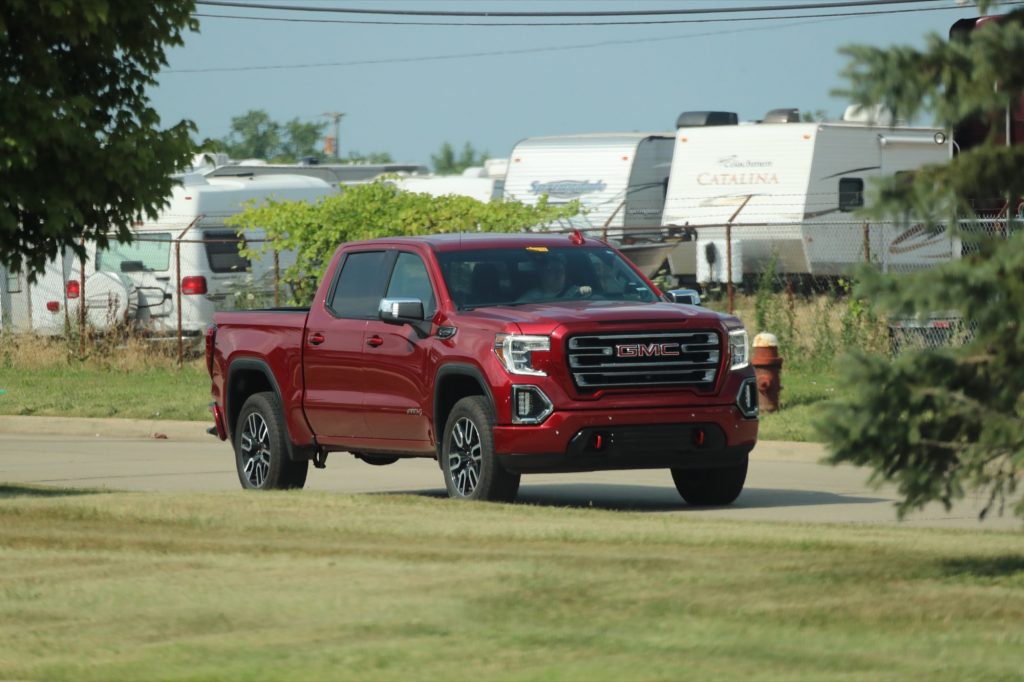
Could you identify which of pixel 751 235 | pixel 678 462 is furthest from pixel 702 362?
pixel 751 235

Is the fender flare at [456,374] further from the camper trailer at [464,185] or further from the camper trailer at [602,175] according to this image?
the camper trailer at [464,185]

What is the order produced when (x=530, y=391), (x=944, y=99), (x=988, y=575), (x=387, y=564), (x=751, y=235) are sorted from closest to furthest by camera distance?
1. (x=944, y=99)
2. (x=988, y=575)
3. (x=387, y=564)
4. (x=530, y=391)
5. (x=751, y=235)

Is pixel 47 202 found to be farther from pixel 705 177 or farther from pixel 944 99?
pixel 705 177

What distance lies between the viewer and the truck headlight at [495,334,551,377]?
11945 millimetres

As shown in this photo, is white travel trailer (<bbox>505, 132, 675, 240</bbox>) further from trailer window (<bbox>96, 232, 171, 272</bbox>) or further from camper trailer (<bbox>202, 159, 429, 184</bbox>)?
trailer window (<bbox>96, 232, 171, 272</bbox>)

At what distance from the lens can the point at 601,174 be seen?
112 ft

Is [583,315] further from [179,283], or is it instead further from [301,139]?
[301,139]

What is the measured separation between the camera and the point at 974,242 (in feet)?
23.5


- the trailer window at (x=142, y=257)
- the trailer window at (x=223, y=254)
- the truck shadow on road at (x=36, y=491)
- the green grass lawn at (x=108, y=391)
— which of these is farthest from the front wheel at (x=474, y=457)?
the trailer window at (x=142, y=257)

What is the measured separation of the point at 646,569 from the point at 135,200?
19.8 feet

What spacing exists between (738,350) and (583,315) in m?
1.20

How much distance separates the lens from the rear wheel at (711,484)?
12922 millimetres

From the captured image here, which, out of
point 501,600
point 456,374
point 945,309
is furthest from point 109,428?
point 945,309

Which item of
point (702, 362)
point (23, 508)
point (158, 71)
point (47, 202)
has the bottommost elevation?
point (23, 508)
